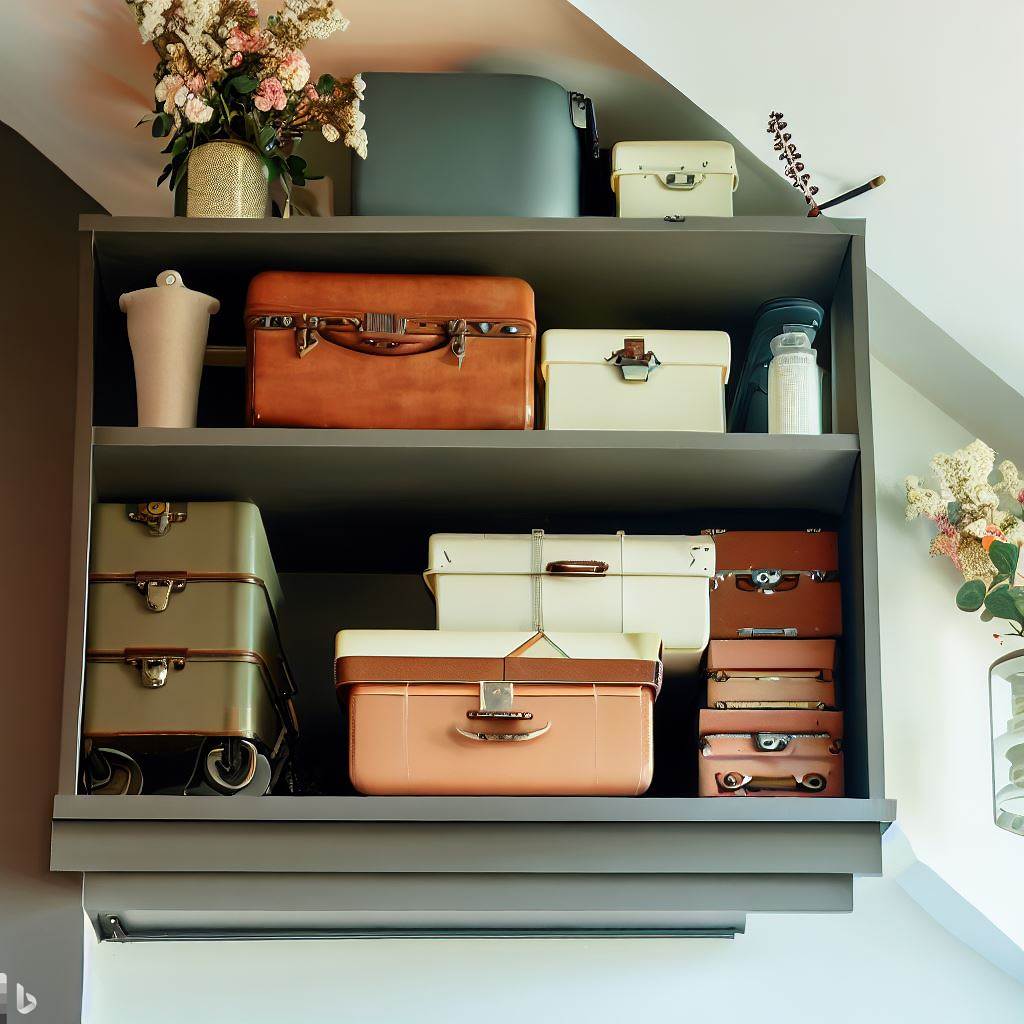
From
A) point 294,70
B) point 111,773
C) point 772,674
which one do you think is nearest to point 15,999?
point 111,773

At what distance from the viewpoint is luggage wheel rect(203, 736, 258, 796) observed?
1.83m

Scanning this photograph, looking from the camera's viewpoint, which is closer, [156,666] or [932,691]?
[156,666]

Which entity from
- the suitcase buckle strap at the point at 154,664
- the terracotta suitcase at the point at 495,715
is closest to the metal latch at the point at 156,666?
the suitcase buckle strap at the point at 154,664

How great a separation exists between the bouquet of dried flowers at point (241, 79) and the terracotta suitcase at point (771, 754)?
1.01 m

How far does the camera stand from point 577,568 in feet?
6.35

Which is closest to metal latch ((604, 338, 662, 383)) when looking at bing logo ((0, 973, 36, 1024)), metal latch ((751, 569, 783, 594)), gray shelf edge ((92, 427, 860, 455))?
gray shelf edge ((92, 427, 860, 455))

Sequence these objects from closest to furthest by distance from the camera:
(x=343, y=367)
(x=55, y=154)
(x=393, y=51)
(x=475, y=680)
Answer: (x=475, y=680) < (x=343, y=367) < (x=393, y=51) < (x=55, y=154)

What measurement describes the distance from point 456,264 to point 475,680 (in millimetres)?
658

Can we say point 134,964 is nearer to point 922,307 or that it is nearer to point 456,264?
point 456,264

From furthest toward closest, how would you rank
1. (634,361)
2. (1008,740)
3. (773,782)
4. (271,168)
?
(1008,740)
(271,168)
(634,361)
(773,782)

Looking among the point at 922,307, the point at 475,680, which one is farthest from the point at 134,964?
the point at 922,307

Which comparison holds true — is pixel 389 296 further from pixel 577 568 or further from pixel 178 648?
pixel 178 648

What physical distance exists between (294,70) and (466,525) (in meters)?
0.76

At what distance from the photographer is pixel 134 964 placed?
220 centimetres
